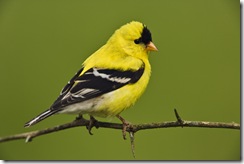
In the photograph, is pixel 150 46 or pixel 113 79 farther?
pixel 150 46

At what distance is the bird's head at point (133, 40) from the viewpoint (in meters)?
1.67

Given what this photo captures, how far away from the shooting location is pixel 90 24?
149 cm

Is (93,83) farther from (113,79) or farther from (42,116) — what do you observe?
(42,116)

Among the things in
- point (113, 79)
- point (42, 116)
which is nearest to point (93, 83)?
point (113, 79)

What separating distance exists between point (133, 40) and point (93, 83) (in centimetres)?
32

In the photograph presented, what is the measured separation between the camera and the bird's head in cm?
167

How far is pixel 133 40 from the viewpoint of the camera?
5.66ft

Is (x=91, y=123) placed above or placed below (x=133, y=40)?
below

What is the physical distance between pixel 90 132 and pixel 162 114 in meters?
0.32

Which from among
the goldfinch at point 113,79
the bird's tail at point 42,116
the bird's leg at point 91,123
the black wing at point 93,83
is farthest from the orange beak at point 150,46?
the bird's tail at point 42,116

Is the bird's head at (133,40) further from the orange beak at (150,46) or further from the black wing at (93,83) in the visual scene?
the black wing at (93,83)

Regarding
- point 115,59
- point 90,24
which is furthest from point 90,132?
point 90,24

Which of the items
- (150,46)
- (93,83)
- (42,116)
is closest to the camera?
(42,116)

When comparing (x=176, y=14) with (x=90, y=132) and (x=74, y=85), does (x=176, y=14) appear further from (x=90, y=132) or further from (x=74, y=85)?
(x=90, y=132)
